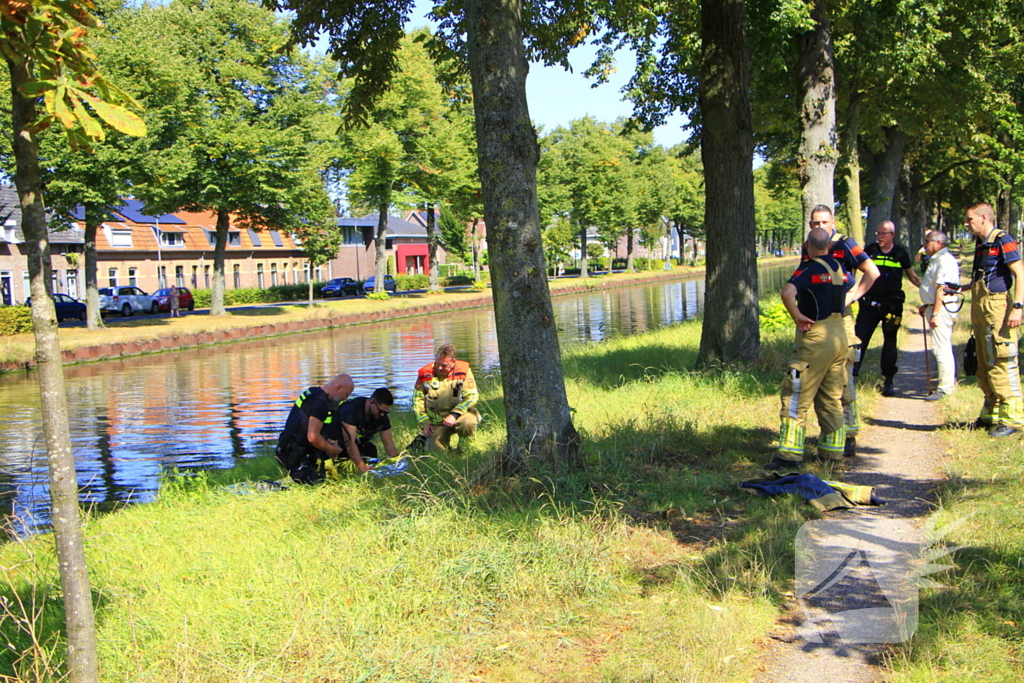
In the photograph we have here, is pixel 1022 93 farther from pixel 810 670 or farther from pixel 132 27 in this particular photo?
pixel 132 27

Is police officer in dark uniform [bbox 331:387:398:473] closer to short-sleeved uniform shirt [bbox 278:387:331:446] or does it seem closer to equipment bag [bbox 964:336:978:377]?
short-sleeved uniform shirt [bbox 278:387:331:446]

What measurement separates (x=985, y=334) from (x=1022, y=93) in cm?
2521

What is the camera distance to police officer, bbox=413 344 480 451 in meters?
9.49

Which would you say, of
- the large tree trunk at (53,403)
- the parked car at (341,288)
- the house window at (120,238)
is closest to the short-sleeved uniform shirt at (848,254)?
the large tree trunk at (53,403)

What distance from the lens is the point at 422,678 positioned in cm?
382

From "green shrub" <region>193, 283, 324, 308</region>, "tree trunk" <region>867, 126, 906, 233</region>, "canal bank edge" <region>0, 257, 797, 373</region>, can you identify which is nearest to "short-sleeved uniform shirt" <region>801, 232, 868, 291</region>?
"canal bank edge" <region>0, 257, 797, 373</region>

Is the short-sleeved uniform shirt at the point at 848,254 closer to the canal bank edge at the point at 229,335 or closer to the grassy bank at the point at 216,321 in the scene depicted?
the canal bank edge at the point at 229,335

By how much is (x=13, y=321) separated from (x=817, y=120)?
28.1 m

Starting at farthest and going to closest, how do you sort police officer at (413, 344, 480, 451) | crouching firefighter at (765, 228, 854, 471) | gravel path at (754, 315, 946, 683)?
1. police officer at (413, 344, 480, 451)
2. crouching firefighter at (765, 228, 854, 471)
3. gravel path at (754, 315, 946, 683)

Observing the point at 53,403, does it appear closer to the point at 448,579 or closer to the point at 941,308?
the point at 448,579

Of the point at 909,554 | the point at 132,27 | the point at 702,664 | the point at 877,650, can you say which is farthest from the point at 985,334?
the point at 132,27

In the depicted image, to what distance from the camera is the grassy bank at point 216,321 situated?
95.2 feet

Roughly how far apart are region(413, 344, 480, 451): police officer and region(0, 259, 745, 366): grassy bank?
1539cm

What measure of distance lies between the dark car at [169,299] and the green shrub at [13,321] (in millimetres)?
16195
